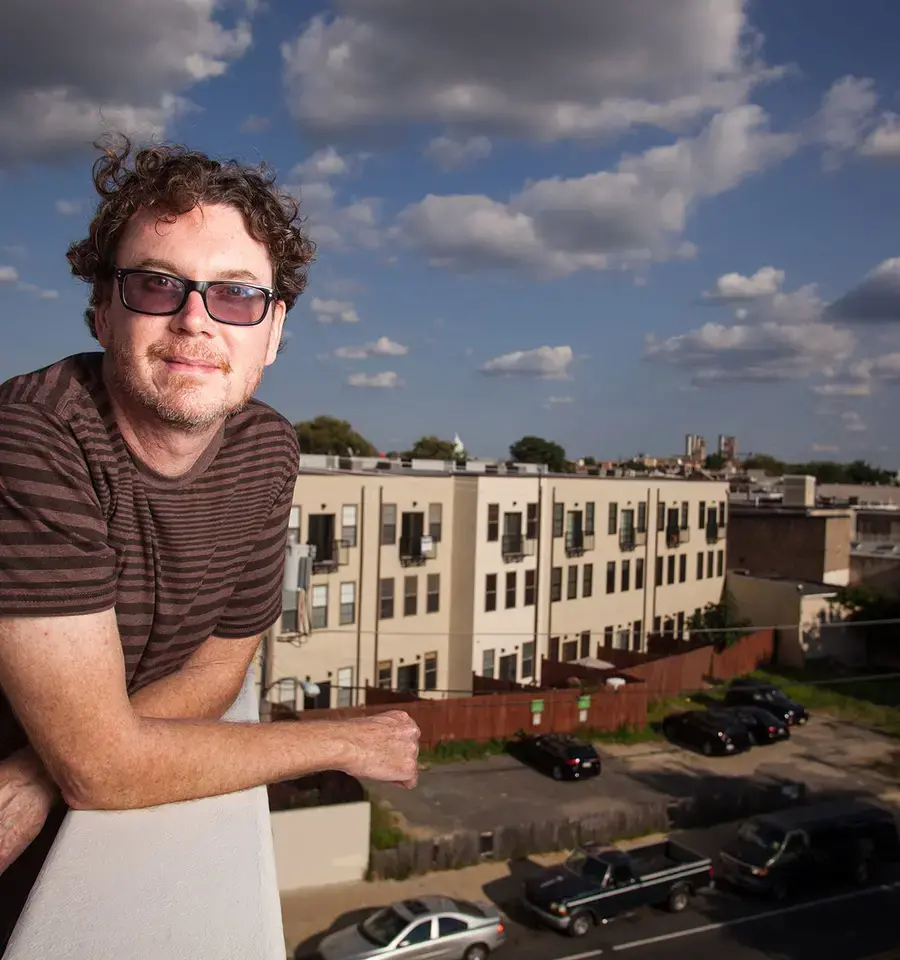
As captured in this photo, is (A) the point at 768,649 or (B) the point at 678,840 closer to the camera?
(B) the point at 678,840

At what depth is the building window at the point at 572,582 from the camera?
36.2m

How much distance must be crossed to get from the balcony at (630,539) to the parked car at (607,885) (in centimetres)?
1948

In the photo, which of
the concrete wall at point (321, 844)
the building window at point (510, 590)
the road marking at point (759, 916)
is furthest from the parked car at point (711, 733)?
the concrete wall at point (321, 844)

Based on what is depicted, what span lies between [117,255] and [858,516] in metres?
60.6

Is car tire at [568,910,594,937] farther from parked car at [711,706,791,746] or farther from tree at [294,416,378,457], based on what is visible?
tree at [294,416,378,457]

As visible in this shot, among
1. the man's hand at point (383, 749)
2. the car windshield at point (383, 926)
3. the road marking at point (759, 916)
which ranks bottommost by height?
the road marking at point (759, 916)

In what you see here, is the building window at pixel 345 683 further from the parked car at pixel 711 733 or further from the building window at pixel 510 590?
the parked car at pixel 711 733

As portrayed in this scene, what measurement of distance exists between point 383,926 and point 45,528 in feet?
51.8

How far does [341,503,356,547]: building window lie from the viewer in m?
28.3

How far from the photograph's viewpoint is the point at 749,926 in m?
18.3

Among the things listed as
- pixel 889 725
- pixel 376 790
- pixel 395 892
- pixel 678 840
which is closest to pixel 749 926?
pixel 678 840

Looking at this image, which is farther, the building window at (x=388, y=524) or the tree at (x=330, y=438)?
the tree at (x=330, y=438)

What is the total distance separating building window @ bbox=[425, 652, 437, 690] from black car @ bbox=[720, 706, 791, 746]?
9901 millimetres

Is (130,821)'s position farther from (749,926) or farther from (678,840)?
(678,840)
